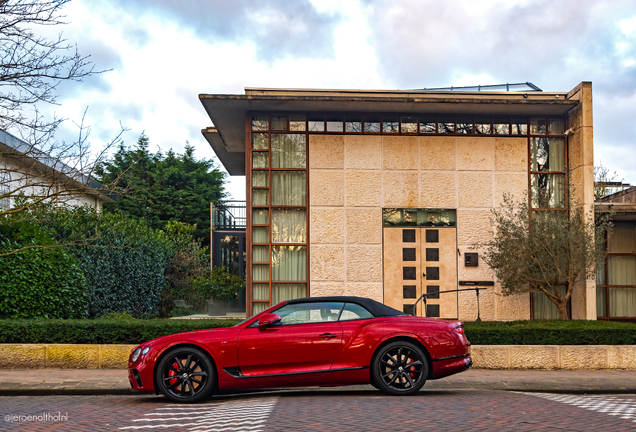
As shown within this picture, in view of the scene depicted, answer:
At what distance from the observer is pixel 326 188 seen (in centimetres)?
1652

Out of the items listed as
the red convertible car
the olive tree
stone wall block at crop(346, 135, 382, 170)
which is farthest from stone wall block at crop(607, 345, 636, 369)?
stone wall block at crop(346, 135, 382, 170)

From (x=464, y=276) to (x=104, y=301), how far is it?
9930mm

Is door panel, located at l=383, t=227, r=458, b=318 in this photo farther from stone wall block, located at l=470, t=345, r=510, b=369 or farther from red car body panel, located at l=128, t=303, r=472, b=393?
red car body panel, located at l=128, t=303, r=472, b=393

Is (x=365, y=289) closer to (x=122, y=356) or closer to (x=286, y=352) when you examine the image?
(x=122, y=356)

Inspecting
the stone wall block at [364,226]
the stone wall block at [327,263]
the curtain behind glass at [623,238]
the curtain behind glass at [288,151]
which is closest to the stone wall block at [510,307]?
the stone wall block at [364,226]

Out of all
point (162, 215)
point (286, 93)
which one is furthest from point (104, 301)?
point (162, 215)

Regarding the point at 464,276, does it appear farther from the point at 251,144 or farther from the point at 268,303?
the point at 251,144

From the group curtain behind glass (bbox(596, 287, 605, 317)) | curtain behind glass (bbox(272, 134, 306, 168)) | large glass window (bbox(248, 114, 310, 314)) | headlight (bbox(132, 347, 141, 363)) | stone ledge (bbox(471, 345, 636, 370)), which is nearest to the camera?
headlight (bbox(132, 347, 141, 363))

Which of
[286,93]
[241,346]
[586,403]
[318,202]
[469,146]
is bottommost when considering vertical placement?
[586,403]

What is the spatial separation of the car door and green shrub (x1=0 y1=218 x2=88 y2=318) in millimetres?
6100

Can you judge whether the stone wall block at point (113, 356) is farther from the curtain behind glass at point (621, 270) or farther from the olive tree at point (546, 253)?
the curtain behind glass at point (621, 270)

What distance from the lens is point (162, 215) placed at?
49.2 metres

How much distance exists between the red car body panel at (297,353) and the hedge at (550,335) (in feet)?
11.4

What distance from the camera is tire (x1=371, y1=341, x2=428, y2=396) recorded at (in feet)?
26.9
